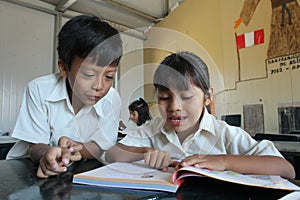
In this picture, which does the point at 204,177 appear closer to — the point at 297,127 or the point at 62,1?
the point at 297,127

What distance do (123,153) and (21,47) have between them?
2769 millimetres

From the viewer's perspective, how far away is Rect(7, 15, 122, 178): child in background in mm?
659

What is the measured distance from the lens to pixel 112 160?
0.66 meters

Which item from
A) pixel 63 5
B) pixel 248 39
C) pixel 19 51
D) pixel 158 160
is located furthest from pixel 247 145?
pixel 63 5

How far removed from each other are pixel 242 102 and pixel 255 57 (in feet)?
1.37

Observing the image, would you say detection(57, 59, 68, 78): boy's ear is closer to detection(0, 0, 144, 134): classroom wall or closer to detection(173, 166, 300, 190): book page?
detection(173, 166, 300, 190): book page

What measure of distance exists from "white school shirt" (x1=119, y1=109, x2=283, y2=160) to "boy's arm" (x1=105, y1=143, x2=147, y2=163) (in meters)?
Result: 0.04

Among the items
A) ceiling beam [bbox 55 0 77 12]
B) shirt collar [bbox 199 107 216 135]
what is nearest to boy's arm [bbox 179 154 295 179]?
shirt collar [bbox 199 107 216 135]

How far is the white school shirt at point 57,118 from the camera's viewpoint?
2.23 feet

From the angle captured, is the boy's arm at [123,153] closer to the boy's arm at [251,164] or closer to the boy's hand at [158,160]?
the boy's hand at [158,160]

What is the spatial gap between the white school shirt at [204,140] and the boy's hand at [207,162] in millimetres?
138

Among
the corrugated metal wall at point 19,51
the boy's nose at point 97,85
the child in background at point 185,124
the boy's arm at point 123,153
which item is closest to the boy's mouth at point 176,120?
the child in background at point 185,124

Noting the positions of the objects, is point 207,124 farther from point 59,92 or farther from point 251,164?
point 59,92

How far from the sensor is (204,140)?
688mm
